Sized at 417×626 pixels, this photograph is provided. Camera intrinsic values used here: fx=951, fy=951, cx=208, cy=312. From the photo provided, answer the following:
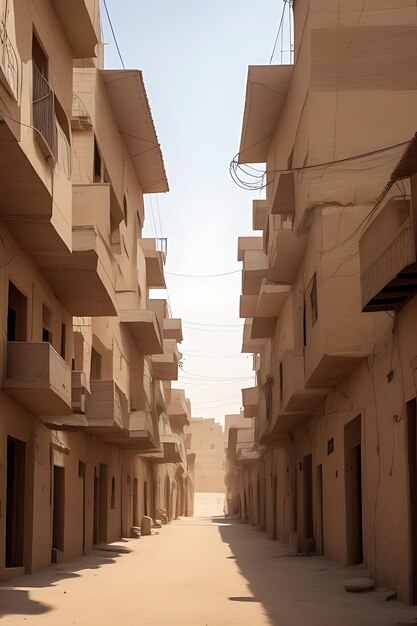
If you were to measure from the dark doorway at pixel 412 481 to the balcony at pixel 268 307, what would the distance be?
14085 mm

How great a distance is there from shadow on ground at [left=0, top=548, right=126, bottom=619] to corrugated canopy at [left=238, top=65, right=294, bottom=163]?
38.6 ft

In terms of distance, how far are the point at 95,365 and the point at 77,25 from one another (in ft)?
38.1

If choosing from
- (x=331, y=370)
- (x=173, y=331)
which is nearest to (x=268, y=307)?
(x=331, y=370)

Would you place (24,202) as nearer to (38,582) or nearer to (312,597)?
(38,582)

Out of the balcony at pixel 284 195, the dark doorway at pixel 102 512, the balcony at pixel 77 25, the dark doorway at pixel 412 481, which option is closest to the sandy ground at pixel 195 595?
the dark doorway at pixel 412 481

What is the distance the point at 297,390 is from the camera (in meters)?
21.7

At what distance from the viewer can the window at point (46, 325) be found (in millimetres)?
19141

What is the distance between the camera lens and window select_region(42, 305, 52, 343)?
19.1 m

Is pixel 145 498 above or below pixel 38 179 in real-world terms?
below

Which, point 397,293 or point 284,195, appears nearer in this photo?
point 397,293

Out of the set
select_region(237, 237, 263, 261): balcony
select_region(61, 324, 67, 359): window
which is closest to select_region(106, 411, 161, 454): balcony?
select_region(61, 324, 67, 359): window

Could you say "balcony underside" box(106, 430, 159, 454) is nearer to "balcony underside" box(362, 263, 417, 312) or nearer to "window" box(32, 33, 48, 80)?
"window" box(32, 33, 48, 80)

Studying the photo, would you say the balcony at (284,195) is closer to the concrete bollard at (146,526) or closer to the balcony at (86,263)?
the balcony at (86,263)

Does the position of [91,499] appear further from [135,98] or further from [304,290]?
[135,98]
